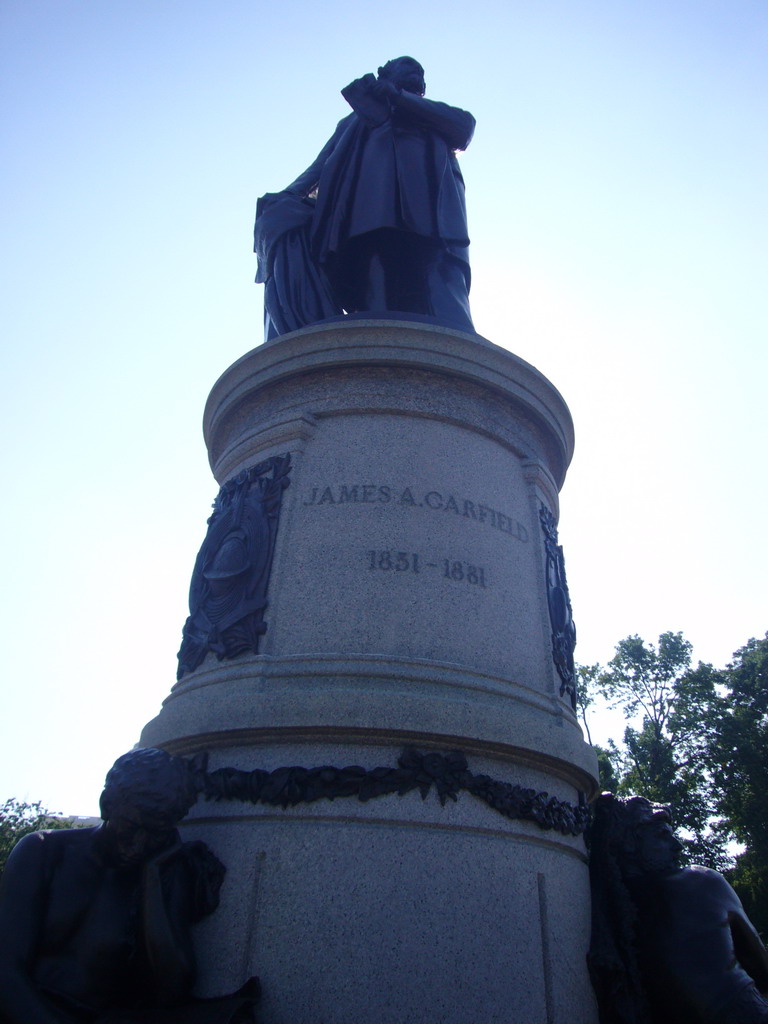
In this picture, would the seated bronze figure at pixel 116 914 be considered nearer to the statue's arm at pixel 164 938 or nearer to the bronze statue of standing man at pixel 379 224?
the statue's arm at pixel 164 938

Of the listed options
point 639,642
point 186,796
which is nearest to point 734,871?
point 639,642

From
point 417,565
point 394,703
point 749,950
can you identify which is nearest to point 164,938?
point 394,703

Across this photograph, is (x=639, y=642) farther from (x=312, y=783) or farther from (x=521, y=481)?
(x=312, y=783)

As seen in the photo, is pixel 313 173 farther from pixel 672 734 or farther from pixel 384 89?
pixel 672 734

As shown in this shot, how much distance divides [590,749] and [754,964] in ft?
4.94

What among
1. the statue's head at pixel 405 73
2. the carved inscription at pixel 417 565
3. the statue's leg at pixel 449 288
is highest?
the statue's head at pixel 405 73

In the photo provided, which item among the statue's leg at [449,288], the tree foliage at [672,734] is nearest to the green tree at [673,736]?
the tree foliage at [672,734]

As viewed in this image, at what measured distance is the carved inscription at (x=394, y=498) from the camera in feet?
18.8

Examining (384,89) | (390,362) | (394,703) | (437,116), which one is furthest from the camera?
(437,116)

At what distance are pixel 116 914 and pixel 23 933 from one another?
0.44 m

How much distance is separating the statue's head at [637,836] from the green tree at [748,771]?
81.7 ft

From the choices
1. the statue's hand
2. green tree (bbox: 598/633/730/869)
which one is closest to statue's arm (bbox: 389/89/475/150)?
the statue's hand

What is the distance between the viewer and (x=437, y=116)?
29.3ft

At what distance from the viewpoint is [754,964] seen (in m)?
4.63
